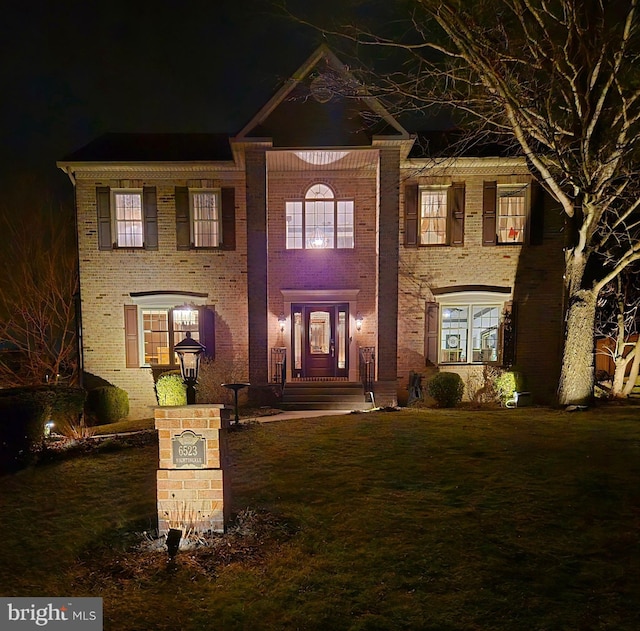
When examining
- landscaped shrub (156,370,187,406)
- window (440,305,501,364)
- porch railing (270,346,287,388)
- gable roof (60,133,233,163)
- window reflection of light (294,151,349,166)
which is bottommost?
landscaped shrub (156,370,187,406)

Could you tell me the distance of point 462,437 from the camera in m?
8.01

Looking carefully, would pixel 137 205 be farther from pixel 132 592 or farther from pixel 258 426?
pixel 132 592

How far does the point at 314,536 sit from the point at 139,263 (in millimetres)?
11388

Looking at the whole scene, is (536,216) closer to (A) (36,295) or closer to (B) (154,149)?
(B) (154,149)

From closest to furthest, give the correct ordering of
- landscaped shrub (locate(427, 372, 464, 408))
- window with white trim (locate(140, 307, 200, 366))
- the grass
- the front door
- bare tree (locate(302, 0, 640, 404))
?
the grass, bare tree (locate(302, 0, 640, 404)), landscaped shrub (locate(427, 372, 464, 408)), window with white trim (locate(140, 307, 200, 366)), the front door

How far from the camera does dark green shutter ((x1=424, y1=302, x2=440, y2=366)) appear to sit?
13797 millimetres

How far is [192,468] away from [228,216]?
10.3 metres

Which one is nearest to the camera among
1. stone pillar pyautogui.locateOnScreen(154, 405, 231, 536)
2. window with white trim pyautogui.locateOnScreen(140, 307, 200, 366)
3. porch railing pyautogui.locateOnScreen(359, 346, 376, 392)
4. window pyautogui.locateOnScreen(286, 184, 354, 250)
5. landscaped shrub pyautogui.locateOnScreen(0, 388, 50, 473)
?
stone pillar pyautogui.locateOnScreen(154, 405, 231, 536)

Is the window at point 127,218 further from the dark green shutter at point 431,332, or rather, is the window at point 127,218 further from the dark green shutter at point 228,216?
the dark green shutter at point 431,332

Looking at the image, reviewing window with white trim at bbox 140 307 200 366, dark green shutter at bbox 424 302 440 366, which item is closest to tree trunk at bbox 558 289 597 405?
dark green shutter at bbox 424 302 440 366

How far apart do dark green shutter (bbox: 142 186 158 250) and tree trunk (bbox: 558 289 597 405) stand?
11574mm

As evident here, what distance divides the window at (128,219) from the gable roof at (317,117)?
4011 millimetres

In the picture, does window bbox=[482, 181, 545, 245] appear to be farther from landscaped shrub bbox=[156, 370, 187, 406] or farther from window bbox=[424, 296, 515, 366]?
landscaped shrub bbox=[156, 370, 187, 406]

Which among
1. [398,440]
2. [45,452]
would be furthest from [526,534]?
[45,452]
